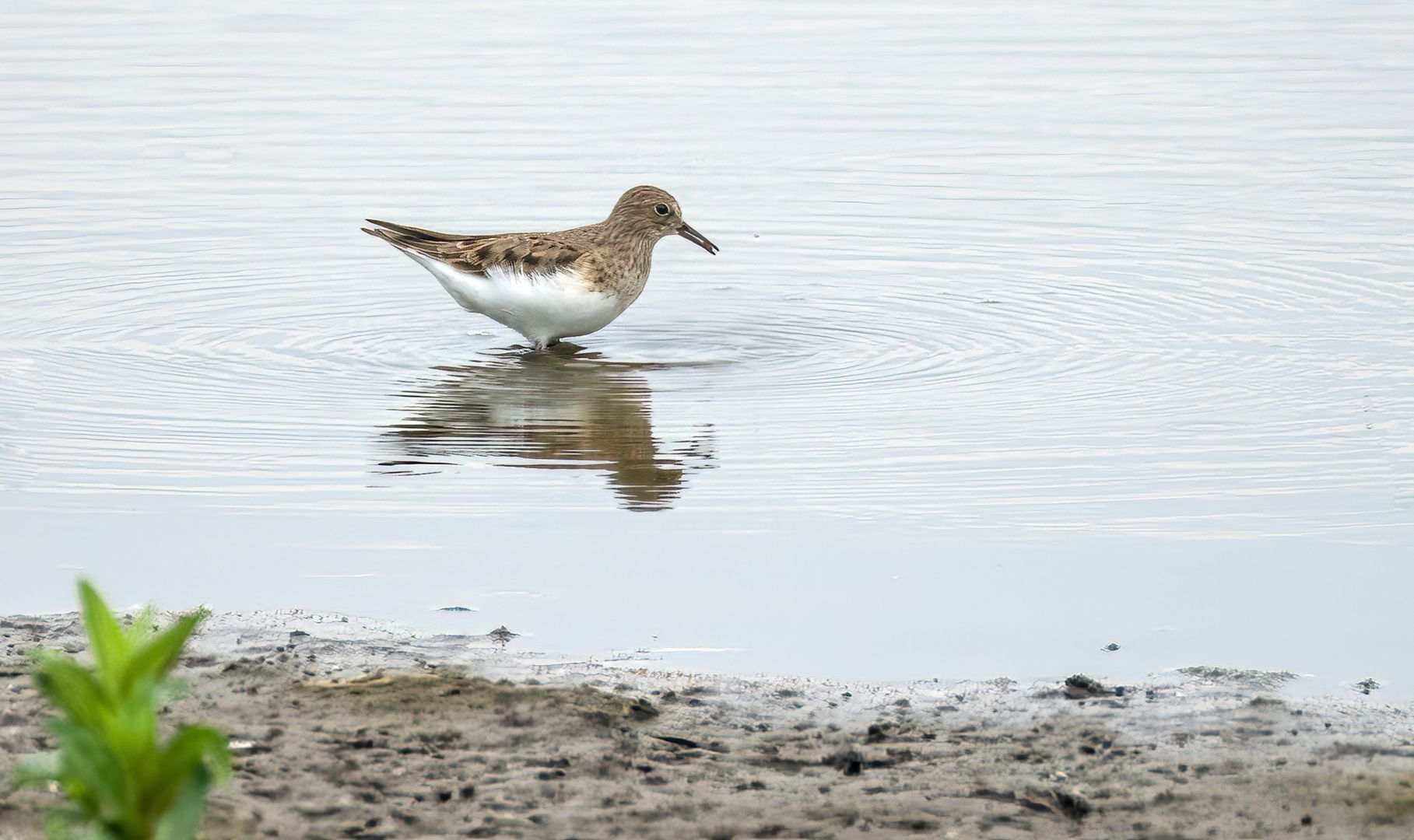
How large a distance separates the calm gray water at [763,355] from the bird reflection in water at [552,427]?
42 millimetres

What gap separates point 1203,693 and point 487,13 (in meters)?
19.4

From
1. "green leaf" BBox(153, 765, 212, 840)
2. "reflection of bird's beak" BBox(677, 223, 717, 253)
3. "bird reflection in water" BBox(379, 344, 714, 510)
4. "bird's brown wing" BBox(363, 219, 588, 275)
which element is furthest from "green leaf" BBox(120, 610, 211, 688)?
"reflection of bird's beak" BBox(677, 223, 717, 253)

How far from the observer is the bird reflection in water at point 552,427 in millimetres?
7613

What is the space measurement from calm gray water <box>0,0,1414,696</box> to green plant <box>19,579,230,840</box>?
335 centimetres

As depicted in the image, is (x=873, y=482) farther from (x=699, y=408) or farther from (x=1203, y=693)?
(x=1203, y=693)

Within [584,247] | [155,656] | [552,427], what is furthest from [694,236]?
[155,656]

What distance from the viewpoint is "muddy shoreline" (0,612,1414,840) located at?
4.08m

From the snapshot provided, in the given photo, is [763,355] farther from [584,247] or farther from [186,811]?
[186,811]

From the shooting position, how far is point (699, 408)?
28.4ft

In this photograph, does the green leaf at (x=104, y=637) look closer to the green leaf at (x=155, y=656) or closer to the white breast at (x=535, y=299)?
the green leaf at (x=155, y=656)

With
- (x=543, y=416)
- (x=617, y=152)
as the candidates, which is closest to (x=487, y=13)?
(x=617, y=152)

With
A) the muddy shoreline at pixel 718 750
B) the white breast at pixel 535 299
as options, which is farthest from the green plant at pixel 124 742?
the white breast at pixel 535 299

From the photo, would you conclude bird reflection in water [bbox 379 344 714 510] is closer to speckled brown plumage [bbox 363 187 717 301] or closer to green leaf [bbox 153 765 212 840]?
speckled brown plumage [bbox 363 187 717 301]

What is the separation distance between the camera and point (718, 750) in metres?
4.62
